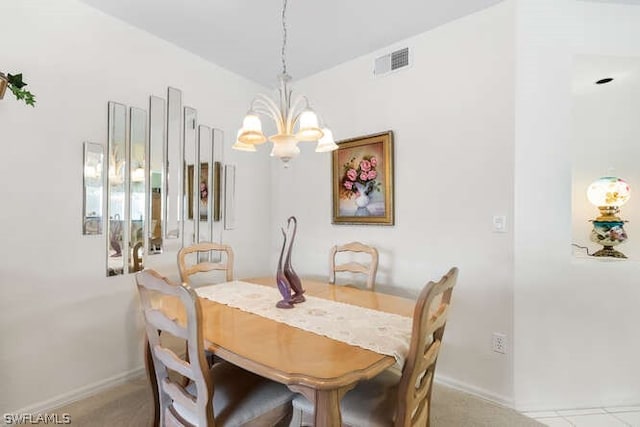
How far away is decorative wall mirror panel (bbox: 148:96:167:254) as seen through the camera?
7.92ft

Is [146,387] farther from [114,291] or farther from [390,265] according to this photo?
[390,265]

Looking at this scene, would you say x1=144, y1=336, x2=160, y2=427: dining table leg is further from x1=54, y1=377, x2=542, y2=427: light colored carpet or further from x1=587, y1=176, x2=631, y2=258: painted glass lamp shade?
x1=587, y1=176, x2=631, y2=258: painted glass lamp shade

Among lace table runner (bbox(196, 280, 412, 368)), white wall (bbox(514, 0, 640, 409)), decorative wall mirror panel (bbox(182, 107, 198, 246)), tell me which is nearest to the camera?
lace table runner (bbox(196, 280, 412, 368))

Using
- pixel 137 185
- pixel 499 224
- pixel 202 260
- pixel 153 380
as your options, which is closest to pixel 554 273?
pixel 499 224

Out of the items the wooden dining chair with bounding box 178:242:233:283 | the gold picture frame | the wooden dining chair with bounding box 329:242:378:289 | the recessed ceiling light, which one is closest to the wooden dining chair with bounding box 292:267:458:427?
the wooden dining chair with bounding box 329:242:378:289

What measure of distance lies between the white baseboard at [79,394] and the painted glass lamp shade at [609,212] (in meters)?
3.43

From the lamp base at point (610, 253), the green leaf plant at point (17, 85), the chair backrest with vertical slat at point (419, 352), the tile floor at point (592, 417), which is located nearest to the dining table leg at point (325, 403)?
the chair backrest with vertical slat at point (419, 352)

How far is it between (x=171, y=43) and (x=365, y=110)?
66.4 inches

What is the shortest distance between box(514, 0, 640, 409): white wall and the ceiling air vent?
2.58 feet

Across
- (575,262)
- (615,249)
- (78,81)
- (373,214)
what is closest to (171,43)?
(78,81)

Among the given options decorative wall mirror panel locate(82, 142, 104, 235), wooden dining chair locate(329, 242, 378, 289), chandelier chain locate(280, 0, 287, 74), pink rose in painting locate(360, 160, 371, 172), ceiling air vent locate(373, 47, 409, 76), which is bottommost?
wooden dining chair locate(329, 242, 378, 289)

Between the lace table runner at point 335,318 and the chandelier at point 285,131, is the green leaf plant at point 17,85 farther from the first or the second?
the lace table runner at point 335,318

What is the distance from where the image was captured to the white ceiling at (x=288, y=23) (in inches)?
83.6

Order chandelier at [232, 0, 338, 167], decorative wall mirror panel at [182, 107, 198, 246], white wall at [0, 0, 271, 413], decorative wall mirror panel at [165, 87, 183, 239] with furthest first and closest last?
decorative wall mirror panel at [182, 107, 198, 246], decorative wall mirror panel at [165, 87, 183, 239], white wall at [0, 0, 271, 413], chandelier at [232, 0, 338, 167]
